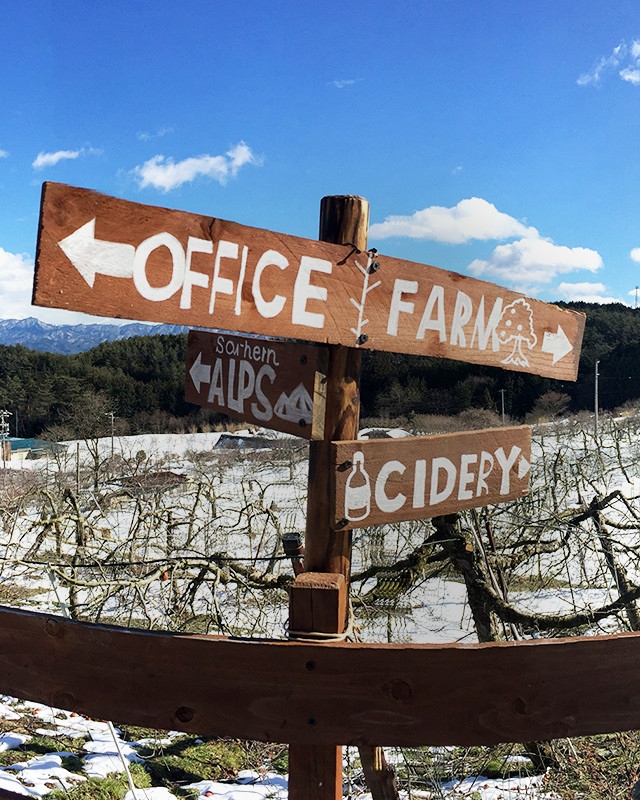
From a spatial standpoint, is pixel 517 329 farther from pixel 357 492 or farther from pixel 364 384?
pixel 364 384

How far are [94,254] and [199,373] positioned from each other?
0.90 metres

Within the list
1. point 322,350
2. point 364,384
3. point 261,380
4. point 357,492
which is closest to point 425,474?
point 357,492

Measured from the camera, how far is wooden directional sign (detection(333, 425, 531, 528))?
1.63 meters

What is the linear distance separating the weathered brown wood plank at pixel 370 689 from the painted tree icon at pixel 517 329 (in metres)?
1.04

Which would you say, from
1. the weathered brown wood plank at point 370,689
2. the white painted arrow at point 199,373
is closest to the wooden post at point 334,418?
the weathered brown wood plank at point 370,689

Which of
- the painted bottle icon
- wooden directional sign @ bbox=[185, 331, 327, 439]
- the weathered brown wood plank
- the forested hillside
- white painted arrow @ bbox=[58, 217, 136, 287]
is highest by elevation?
the forested hillside

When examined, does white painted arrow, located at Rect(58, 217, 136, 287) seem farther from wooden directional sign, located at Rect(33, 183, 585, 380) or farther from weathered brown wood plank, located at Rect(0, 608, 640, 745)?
weathered brown wood plank, located at Rect(0, 608, 640, 745)

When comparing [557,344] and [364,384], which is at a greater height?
[364,384]

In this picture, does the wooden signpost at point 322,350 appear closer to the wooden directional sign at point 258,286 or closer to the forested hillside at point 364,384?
the wooden directional sign at point 258,286

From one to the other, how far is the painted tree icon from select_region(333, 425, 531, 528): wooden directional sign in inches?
10.2

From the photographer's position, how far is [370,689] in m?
1.28

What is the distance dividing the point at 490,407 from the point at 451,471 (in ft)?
106

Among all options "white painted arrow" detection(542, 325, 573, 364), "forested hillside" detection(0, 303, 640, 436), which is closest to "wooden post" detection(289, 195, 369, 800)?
"white painted arrow" detection(542, 325, 573, 364)

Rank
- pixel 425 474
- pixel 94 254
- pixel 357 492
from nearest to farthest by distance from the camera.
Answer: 1. pixel 94 254
2. pixel 357 492
3. pixel 425 474
